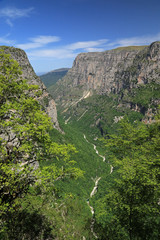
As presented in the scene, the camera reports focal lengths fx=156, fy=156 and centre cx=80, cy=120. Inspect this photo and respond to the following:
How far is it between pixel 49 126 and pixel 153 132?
15.1 metres

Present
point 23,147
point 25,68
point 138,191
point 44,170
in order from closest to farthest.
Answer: point 23,147, point 44,170, point 138,191, point 25,68

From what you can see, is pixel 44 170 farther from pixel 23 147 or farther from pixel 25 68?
pixel 25 68

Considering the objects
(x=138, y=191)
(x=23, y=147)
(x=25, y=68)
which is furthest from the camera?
(x=25, y=68)

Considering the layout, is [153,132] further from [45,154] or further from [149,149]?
[45,154]

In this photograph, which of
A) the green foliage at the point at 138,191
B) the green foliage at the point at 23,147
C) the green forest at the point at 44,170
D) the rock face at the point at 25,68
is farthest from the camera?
the rock face at the point at 25,68

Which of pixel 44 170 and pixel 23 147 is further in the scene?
pixel 44 170

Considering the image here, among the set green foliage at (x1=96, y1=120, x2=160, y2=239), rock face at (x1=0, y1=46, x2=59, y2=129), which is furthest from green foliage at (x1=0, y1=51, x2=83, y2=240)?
rock face at (x1=0, y1=46, x2=59, y2=129)

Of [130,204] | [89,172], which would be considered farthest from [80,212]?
[130,204]

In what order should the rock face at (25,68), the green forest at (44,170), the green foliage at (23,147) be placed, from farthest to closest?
the rock face at (25,68) < the green forest at (44,170) < the green foliage at (23,147)

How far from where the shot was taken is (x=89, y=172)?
135 m

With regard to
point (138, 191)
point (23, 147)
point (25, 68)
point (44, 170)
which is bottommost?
point (138, 191)

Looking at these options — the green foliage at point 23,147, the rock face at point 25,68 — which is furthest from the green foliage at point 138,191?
Answer: the rock face at point 25,68

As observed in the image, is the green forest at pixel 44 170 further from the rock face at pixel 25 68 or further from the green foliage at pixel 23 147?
the rock face at pixel 25 68

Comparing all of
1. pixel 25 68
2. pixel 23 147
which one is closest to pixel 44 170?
pixel 23 147
